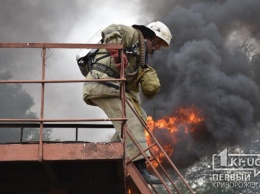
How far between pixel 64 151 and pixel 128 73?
1390 mm

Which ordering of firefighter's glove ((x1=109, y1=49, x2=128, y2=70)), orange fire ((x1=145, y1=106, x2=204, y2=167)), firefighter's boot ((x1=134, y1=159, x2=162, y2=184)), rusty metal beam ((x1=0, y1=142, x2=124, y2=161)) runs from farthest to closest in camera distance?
orange fire ((x1=145, y1=106, x2=204, y2=167))
firefighter's boot ((x1=134, y1=159, x2=162, y2=184))
firefighter's glove ((x1=109, y1=49, x2=128, y2=70))
rusty metal beam ((x1=0, y1=142, x2=124, y2=161))

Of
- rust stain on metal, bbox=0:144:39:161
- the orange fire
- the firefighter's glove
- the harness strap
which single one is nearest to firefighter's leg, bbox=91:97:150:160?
the harness strap

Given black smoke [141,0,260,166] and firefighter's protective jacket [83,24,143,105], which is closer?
firefighter's protective jacket [83,24,143,105]

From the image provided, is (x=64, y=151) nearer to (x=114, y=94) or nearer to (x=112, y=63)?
(x=114, y=94)

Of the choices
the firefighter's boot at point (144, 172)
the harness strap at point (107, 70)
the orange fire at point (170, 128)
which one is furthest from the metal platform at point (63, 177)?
the orange fire at point (170, 128)

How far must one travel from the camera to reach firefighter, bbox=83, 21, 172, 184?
21.3 feet

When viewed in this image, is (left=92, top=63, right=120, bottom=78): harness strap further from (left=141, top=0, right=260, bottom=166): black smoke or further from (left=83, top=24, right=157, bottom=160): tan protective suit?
(left=141, top=0, right=260, bottom=166): black smoke

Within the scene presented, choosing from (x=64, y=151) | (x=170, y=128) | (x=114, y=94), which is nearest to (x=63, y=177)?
(x=64, y=151)

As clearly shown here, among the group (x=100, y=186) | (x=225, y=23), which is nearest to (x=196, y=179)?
(x=225, y=23)

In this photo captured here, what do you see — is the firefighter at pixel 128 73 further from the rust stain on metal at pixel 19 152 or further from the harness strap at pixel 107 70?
Answer: the rust stain on metal at pixel 19 152

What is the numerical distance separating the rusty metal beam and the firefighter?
1.68 ft

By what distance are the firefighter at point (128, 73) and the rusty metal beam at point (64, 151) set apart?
51 cm

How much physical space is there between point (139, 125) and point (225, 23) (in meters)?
13.8

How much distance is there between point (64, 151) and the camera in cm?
598
